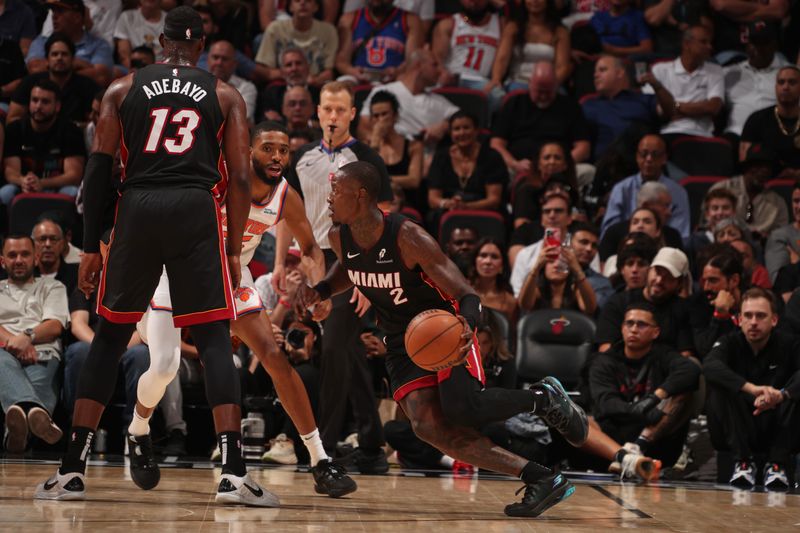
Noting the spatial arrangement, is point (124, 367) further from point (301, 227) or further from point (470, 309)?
point (470, 309)

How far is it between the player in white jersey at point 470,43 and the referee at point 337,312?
456 centimetres

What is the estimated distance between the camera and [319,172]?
6566mm

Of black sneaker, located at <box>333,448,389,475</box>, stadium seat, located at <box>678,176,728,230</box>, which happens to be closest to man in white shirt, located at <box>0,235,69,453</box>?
black sneaker, located at <box>333,448,389,475</box>

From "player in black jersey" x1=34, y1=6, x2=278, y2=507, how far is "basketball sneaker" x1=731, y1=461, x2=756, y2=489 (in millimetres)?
3300

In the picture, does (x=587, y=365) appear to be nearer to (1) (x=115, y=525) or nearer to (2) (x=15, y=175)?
(1) (x=115, y=525)

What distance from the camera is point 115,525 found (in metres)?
3.97

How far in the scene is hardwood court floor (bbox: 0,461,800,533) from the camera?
4.12m

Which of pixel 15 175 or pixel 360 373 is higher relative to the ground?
pixel 15 175

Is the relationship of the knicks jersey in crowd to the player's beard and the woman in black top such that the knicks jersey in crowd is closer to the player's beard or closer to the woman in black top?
the woman in black top

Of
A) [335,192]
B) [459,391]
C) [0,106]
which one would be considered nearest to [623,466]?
[459,391]

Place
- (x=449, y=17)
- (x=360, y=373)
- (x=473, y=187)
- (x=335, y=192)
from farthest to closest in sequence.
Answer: (x=449, y=17) < (x=473, y=187) < (x=360, y=373) < (x=335, y=192)

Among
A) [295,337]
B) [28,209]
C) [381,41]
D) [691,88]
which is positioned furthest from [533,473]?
[381,41]

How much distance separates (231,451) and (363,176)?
4.29ft

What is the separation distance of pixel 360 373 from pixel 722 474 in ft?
7.94
